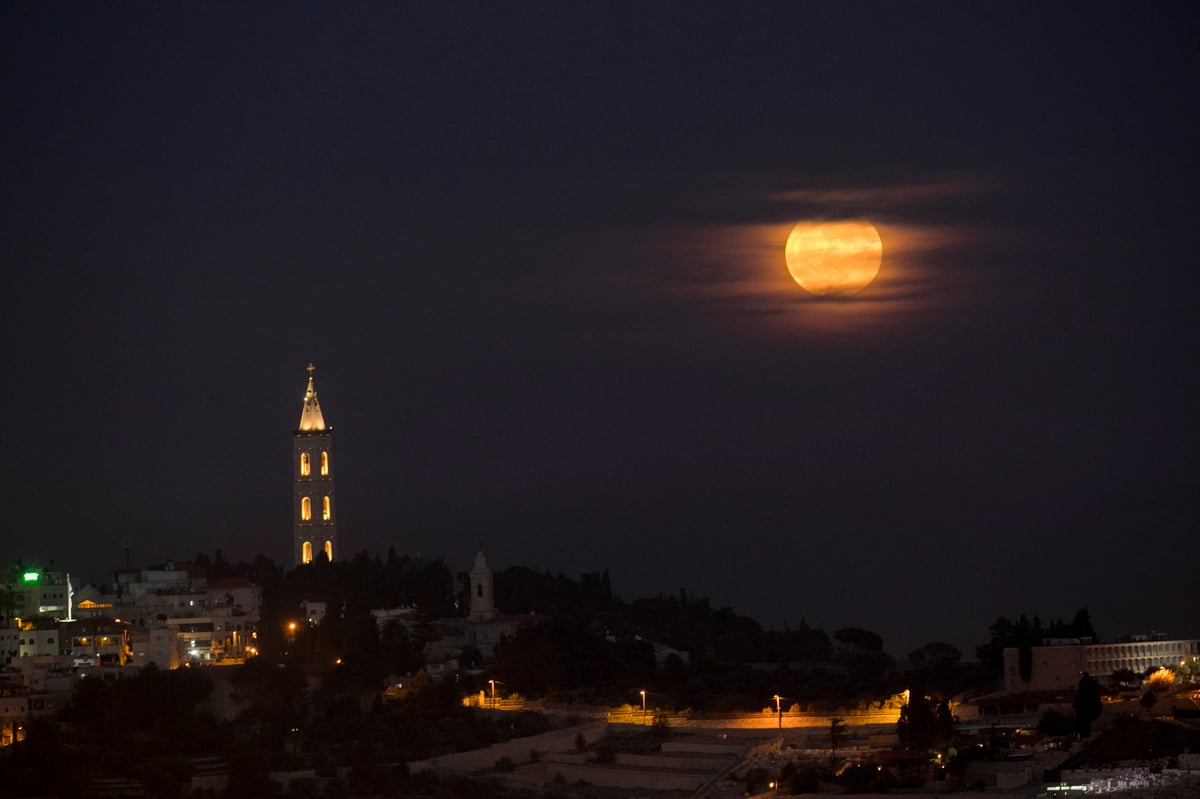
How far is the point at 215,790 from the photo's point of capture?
54062 millimetres

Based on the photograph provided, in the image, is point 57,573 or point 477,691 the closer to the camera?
point 477,691

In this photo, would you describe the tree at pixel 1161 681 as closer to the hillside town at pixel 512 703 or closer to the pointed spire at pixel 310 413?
the hillside town at pixel 512 703

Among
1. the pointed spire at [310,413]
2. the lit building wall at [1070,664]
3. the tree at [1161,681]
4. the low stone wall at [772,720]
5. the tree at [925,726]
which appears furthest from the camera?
the pointed spire at [310,413]

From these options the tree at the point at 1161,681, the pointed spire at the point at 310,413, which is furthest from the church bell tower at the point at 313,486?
the tree at the point at 1161,681

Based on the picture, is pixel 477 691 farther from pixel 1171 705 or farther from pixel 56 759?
pixel 1171 705

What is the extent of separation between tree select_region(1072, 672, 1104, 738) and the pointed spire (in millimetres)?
49877

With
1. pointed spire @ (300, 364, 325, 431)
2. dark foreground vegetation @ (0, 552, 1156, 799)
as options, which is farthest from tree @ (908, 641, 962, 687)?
pointed spire @ (300, 364, 325, 431)

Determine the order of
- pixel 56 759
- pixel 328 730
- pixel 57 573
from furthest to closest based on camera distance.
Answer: pixel 57 573 → pixel 328 730 → pixel 56 759

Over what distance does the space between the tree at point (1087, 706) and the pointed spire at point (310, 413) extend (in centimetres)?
4988

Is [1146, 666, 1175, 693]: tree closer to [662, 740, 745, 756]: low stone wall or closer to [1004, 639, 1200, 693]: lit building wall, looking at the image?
[1004, 639, 1200, 693]: lit building wall

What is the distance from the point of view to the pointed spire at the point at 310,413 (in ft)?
310

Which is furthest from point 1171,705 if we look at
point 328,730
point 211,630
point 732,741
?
point 211,630

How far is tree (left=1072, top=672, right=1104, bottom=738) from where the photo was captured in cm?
4903

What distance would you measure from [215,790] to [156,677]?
28.7ft
